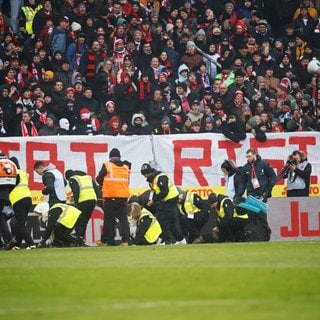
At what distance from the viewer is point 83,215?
80.0 ft

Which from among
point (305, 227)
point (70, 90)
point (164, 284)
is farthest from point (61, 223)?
point (164, 284)

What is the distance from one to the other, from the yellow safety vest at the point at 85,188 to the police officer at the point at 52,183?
464mm

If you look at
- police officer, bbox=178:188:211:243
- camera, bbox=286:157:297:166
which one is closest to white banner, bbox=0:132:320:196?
camera, bbox=286:157:297:166

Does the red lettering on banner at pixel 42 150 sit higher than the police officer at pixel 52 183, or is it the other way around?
the red lettering on banner at pixel 42 150

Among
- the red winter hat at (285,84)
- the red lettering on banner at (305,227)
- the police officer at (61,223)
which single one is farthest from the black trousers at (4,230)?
the red winter hat at (285,84)

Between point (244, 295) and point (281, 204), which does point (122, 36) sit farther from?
point (244, 295)

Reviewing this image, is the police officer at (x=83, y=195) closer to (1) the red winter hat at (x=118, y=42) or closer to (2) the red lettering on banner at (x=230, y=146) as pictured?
(2) the red lettering on banner at (x=230, y=146)

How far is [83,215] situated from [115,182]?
0.86 metres

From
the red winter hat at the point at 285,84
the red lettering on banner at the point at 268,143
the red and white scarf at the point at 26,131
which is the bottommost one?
the red lettering on banner at the point at 268,143

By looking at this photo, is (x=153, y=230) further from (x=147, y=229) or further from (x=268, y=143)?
(x=268, y=143)

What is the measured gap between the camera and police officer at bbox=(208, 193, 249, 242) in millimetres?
24984

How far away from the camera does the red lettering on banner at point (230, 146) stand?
27.6m

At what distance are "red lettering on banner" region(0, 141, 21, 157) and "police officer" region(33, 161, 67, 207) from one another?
203cm

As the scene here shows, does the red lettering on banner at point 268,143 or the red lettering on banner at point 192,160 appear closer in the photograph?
the red lettering on banner at point 192,160
